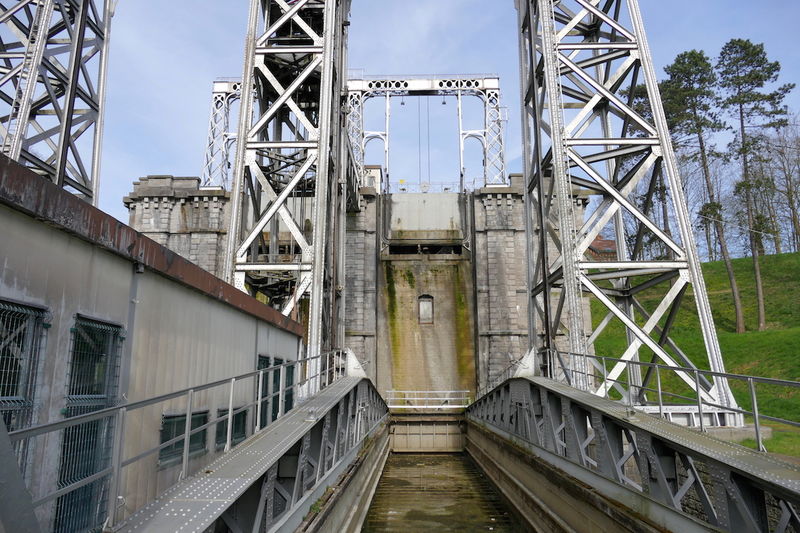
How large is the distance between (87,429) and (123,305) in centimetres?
109

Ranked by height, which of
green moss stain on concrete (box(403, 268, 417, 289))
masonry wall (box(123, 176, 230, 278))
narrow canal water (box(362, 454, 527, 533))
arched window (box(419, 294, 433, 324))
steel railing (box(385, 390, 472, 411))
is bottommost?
narrow canal water (box(362, 454, 527, 533))

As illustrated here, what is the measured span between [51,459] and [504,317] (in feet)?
70.9

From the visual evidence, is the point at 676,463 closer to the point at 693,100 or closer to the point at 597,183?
the point at 597,183

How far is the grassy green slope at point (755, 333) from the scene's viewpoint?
66.2 feet

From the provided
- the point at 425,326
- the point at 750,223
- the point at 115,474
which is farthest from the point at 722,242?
the point at 115,474

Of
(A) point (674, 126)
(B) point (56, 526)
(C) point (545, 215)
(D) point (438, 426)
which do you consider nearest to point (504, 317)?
(D) point (438, 426)

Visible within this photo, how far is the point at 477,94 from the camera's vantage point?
1180 inches

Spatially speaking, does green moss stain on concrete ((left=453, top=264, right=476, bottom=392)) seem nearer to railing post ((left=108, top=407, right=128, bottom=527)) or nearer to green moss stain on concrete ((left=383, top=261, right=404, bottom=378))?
green moss stain on concrete ((left=383, top=261, right=404, bottom=378))

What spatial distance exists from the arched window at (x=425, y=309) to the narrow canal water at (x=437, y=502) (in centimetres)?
818

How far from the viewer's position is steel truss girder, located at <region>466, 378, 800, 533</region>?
448 cm

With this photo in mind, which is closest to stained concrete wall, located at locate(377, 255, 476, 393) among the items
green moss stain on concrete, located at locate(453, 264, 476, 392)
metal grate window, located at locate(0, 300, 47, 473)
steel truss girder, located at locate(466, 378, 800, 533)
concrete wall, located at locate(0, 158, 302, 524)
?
green moss stain on concrete, located at locate(453, 264, 476, 392)

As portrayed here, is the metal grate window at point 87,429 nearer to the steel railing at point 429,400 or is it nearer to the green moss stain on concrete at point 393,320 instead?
the steel railing at point 429,400

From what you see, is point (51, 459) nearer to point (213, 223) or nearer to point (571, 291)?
point (571, 291)

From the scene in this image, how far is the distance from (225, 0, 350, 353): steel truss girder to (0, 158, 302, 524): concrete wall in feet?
17.0
